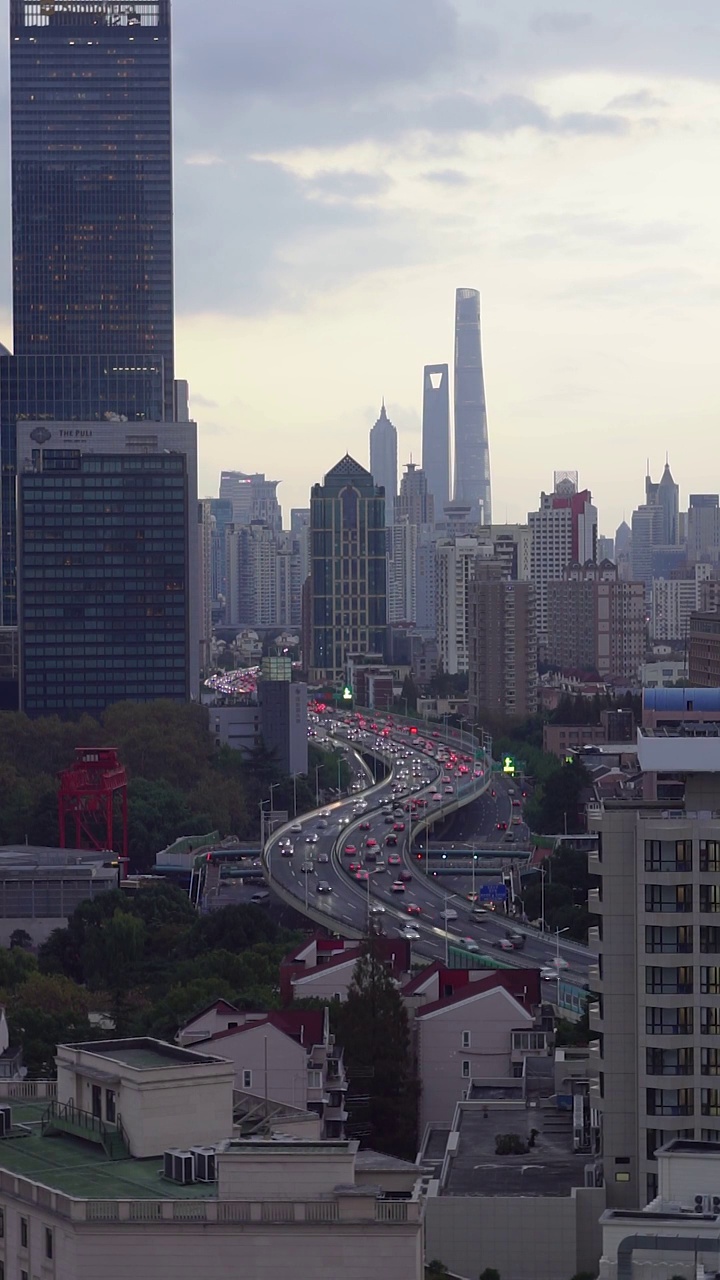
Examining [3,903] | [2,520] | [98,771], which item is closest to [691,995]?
[3,903]

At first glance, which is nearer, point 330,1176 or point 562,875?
point 330,1176

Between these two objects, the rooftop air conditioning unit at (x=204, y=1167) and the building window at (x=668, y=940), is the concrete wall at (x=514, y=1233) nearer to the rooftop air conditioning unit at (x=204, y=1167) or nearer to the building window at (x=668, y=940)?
the building window at (x=668, y=940)

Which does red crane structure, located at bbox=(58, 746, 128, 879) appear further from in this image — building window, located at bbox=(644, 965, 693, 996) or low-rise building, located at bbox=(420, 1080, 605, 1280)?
building window, located at bbox=(644, 965, 693, 996)

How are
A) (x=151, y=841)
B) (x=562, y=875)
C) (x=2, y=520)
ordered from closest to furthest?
(x=562, y=875) → (x=151, y=841) → (x=2, y=520)

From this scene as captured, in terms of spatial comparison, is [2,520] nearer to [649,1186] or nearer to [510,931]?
[510,931]

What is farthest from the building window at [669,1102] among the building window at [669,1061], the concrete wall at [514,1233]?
the concrete wall at [514,1233]
